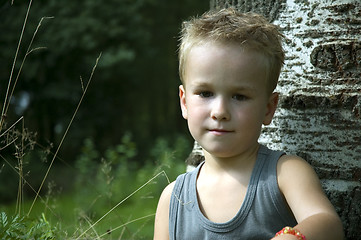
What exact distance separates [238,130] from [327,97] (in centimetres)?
51

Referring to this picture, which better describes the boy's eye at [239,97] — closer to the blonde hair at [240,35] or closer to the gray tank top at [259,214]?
the blonde hair at [240,35]

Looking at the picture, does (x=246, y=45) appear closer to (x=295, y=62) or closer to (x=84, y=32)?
(x=295, y=62)

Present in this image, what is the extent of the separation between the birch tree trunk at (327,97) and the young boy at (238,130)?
25 centimetres

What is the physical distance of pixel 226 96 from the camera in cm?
215

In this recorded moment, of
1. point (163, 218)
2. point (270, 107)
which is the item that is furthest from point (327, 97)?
point (163, 218)

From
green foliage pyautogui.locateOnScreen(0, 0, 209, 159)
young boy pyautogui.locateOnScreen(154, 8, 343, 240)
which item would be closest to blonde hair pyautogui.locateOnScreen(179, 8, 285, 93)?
young boy pyautogui.locateOnScreen(154, 8, 343, 240)

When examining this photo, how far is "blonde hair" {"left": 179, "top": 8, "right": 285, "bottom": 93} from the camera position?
216 centimetres

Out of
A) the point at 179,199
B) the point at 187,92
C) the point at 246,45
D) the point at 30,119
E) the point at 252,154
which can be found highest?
the point at 246,45

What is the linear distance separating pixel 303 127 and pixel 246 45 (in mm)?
543

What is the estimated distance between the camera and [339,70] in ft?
7.87

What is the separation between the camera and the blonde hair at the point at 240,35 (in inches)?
85.2

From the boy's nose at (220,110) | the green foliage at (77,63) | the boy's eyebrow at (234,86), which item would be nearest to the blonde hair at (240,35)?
the boy's eyebrow at (234,86)

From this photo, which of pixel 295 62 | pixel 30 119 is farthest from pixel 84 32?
pixel 295 62

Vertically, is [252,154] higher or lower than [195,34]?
lower
